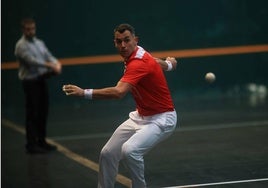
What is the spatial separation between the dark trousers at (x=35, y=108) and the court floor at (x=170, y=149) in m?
0.33

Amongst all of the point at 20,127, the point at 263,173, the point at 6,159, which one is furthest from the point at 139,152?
the point at 20,127

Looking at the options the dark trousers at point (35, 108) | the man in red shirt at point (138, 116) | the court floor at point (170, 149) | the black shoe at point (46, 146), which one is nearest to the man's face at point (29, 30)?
the dark trousers at point (35, 108)

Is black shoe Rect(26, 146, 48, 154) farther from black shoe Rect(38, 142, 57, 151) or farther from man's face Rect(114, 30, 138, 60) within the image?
man's face Rect(114, 30, 138, 60)

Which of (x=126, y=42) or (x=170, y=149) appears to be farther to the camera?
(x=170, y=149)

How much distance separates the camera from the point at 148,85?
25.4ft

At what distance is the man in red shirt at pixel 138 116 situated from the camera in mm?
7516

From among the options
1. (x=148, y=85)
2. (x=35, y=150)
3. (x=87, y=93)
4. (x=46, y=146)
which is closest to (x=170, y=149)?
(x=46, y=146)

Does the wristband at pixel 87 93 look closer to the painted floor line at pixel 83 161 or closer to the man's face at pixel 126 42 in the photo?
the man's face at pixel 126 42

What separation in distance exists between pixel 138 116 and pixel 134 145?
21.4 inches

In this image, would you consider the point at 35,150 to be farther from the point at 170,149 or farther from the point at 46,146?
the point at 170,149

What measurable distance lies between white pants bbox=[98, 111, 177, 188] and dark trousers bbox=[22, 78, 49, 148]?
134 inches

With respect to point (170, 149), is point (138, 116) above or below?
above

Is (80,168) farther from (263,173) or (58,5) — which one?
(58,5)

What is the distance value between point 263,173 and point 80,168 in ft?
8.00
